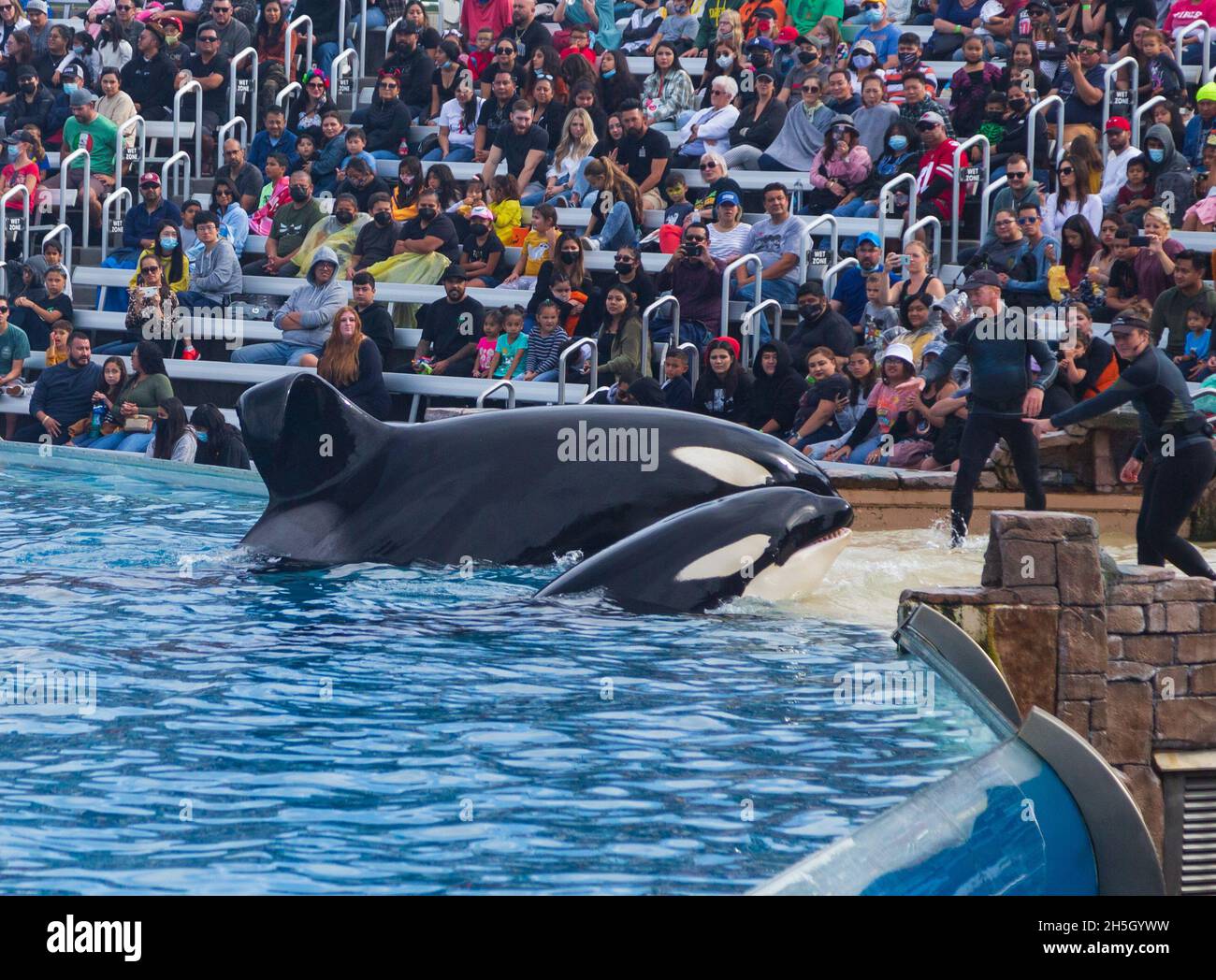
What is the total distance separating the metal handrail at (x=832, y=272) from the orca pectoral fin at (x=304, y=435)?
554cm

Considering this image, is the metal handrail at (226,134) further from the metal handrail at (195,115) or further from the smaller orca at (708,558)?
the smaller orca at (708,558)

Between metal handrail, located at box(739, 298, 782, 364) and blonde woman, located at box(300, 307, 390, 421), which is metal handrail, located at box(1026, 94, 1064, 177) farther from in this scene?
blonde woman, located at box(300, 307, 390, 421)

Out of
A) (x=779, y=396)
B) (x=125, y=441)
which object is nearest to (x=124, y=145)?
(x=125, y=441)

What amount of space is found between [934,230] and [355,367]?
14.5 ft

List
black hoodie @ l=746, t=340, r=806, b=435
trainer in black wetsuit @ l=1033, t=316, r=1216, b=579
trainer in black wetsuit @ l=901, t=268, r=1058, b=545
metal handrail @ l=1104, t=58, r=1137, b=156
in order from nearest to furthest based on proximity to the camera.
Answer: trainer in black wetsuit @ l=1033, t=316, r=1216, b=579, trainer in black wetsuit @ l=901, t=268, r=1058, b=545, black hoodie @ l=746, t=340, r=806, b=435, metal handrail @ l=1104, t=58, r=1137, b=156

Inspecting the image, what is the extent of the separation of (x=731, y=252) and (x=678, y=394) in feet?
6.20

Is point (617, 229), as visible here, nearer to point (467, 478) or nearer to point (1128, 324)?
point (1128, 324)

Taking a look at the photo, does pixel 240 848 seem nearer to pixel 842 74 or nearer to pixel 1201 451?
pixel 1201 451

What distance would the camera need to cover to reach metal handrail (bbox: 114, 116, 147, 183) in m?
16.7

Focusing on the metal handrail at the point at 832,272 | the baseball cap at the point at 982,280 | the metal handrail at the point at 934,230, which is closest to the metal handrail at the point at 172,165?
the metal handrail at the point at 832,272

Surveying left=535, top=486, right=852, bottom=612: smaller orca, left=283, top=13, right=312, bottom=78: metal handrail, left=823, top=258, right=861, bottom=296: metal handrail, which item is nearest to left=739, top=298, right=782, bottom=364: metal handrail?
left=823, top=258, right=861, bottom=296: metal handrail

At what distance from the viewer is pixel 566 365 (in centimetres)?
1307

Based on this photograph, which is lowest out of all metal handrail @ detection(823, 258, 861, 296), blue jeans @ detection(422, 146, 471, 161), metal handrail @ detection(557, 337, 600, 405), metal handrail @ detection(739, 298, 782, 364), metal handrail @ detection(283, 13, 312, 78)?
metal handrail @ detection(557, 337, 600, 405)

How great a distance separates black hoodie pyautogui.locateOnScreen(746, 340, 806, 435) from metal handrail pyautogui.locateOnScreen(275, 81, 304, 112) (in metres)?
7.35
